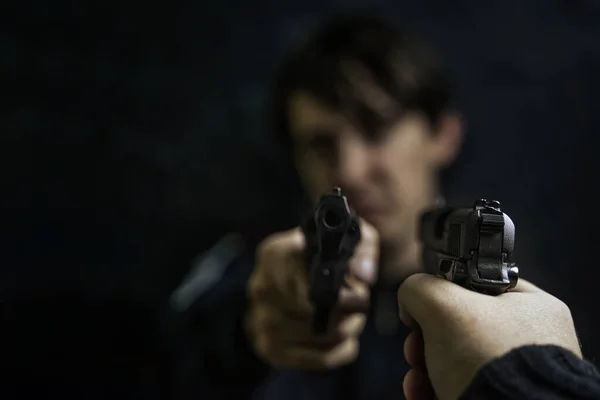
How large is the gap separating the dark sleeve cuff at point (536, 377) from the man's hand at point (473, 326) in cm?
1

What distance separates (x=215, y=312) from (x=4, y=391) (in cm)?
48

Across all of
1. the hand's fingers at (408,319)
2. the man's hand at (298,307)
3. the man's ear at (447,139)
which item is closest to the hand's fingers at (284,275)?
the man's hand at (298,307)

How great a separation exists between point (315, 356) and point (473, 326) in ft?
1.62

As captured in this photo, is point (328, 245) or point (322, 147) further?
point (322, 147)

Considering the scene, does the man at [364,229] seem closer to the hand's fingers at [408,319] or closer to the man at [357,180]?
the man at [357,180]

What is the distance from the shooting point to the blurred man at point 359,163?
31.0 inches

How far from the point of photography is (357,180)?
998mm

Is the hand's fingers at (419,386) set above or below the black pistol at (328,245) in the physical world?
below

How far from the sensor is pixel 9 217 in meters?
1.10

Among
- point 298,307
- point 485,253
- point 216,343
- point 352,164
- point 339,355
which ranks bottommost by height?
point 216,343

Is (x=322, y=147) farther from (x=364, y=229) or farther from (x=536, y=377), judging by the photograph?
(x=536, y=377)

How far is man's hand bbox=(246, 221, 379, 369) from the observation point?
0.65 meters

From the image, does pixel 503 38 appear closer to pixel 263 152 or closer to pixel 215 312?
pixel 263 152

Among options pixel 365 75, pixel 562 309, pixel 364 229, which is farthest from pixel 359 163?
pixel 562 309
